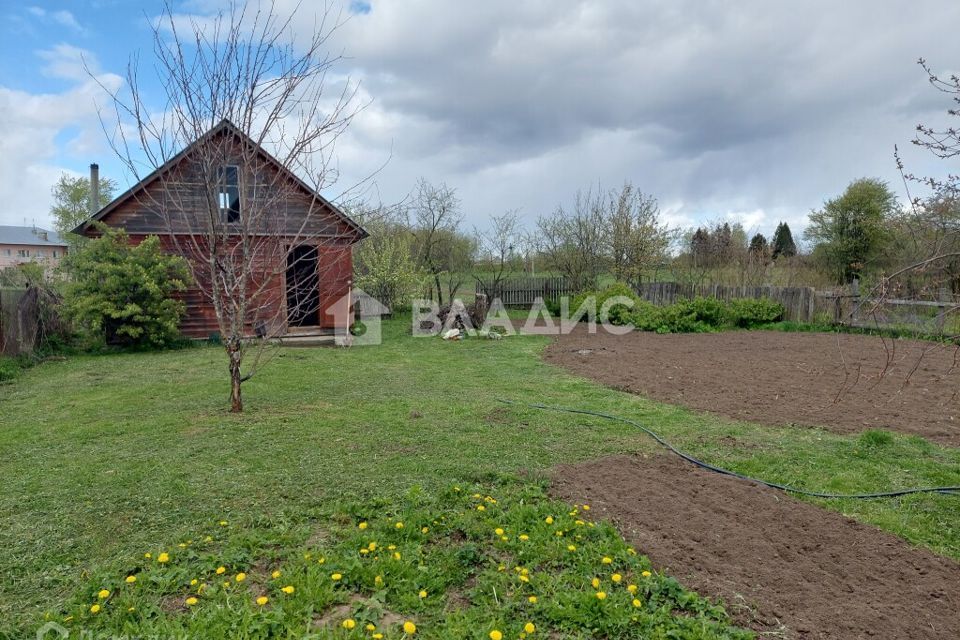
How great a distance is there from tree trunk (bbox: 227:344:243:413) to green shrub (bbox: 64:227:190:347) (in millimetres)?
6472

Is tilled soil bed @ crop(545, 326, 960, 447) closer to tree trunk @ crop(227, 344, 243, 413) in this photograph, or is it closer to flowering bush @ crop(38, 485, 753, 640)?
flowering bush @ crop(38, 485, 753, 640)

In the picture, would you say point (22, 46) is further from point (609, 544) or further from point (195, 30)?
point (609, 544)

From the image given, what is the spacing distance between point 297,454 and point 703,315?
13053 mm

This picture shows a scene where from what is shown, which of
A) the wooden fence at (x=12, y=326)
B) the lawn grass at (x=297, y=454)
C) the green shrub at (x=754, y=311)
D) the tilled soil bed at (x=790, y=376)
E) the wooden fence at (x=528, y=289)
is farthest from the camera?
the wooden fence at (x=528, y=289)

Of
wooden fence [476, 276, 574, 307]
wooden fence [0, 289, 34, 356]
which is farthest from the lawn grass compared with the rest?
wooden fence [476, 276, 574, 307]

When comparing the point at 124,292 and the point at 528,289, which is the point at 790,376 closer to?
the point at 528,289

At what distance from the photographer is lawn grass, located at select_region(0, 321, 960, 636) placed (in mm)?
3295

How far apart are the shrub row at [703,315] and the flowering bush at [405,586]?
12083 mm

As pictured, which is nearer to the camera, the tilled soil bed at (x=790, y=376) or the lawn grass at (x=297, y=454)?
the lawn grass at (x=297, y=454)

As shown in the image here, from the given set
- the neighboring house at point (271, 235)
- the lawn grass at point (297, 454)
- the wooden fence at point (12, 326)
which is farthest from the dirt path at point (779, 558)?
the wooden fence at point (12, 326)

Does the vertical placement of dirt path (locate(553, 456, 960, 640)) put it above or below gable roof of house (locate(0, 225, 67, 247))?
below

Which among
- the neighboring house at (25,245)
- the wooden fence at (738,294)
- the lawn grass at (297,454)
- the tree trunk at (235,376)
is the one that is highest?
the neighboring house at (25,245)

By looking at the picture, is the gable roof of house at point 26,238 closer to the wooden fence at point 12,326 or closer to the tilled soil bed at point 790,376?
the wooden fence at point 12,326

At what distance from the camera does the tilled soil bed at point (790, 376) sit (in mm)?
5867
